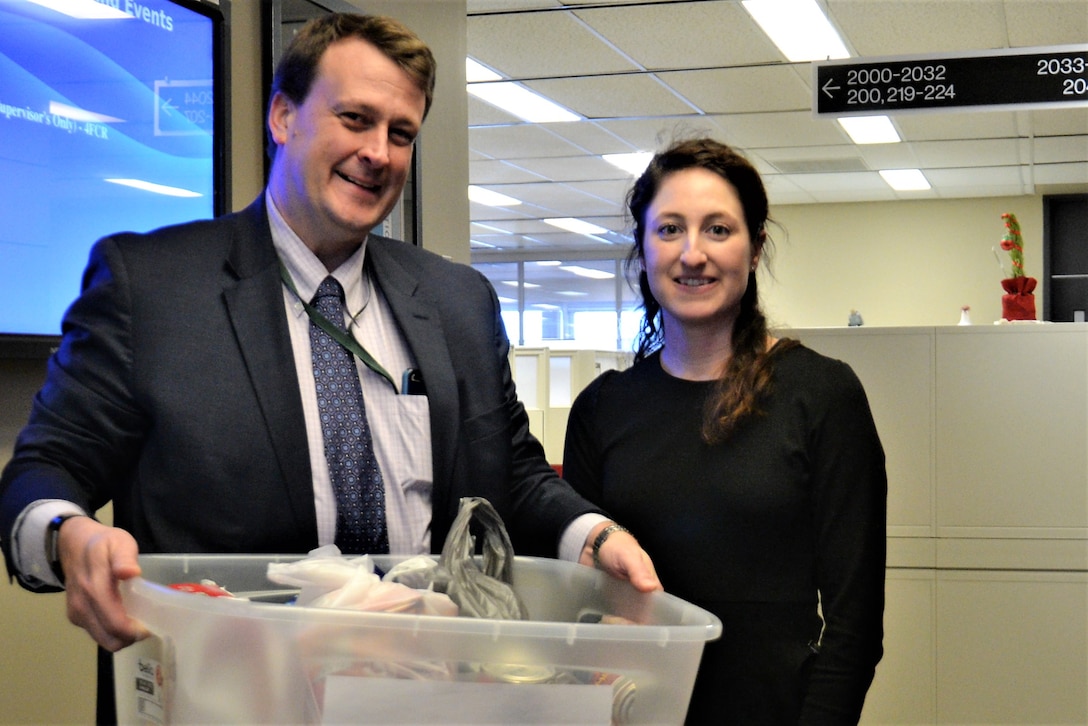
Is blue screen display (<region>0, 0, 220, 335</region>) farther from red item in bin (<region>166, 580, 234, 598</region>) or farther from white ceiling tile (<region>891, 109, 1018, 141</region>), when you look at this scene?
white ceiling tile (<region>891, 109, 1018, 141</region>)

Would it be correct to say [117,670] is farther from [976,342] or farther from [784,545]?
[976,342]

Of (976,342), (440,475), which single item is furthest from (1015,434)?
(440,475)

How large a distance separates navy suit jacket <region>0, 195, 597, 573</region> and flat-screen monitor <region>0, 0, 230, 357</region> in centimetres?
69

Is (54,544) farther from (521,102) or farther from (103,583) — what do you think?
(521,102)

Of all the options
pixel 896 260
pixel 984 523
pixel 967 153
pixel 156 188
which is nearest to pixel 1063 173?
pixel 967 153

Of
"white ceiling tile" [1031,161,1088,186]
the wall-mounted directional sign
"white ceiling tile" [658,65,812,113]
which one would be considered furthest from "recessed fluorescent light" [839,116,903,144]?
the wall-mounted directional sign

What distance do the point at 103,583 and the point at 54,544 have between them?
10cm

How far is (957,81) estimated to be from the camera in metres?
4.70

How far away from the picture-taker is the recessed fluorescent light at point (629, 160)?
8.61m

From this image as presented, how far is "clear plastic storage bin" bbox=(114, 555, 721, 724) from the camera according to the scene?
67 centimetres

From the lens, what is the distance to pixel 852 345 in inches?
123

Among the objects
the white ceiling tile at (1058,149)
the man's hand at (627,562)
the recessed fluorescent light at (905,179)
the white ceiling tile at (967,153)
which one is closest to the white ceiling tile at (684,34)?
the white ceiling tile at (967,153)

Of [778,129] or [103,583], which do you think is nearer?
[103,583]

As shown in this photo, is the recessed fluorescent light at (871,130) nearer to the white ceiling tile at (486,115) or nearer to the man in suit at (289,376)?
the white ceiling tile at (486,115)
